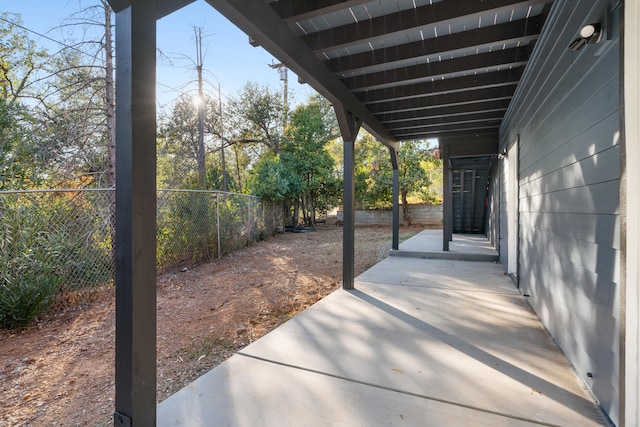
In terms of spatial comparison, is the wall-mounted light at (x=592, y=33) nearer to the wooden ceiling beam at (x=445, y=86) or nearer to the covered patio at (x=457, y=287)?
the covered patio at (x=457, y=287)

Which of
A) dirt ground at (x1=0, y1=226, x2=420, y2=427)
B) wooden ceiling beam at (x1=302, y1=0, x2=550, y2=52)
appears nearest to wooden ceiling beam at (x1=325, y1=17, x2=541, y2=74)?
wooden ceiling beam at (x1=302, y1=0, x2=550, y2=52)

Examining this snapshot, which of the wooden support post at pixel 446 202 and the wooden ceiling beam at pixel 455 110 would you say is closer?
the wooden ceiling beam at pixel 455 110

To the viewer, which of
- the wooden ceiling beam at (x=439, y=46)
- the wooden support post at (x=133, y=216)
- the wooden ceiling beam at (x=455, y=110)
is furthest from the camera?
the wooden ceiling beam at (x=455, y=110)

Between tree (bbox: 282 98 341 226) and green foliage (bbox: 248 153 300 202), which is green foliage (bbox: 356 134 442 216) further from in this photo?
green foliage (bbox: 248 153 300 202)

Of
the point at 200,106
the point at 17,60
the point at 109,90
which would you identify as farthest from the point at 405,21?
the point at 200,106

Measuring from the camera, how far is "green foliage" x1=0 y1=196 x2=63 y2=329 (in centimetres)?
302

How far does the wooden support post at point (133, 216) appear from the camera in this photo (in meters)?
1.24

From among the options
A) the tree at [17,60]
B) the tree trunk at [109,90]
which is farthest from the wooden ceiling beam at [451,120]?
the tree at [17,60]

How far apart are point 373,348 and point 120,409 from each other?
1.60 metres

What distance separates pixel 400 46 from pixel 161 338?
3.54m

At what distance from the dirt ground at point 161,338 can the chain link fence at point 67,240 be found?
1.04 ft

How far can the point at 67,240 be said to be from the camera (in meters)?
3.74

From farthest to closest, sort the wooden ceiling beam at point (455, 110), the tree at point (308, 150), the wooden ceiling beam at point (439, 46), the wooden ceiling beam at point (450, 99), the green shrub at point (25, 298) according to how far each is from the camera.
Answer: the tree at point (308, 150) → the wooden ceiling beam at point (455, 110) → the wooden ceiling beam at point (450, 99) → the green shrub at point (25, 298) → the wooden ceiling beam at point (439, 46)

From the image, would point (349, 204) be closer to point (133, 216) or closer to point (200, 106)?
point (133, 216)
